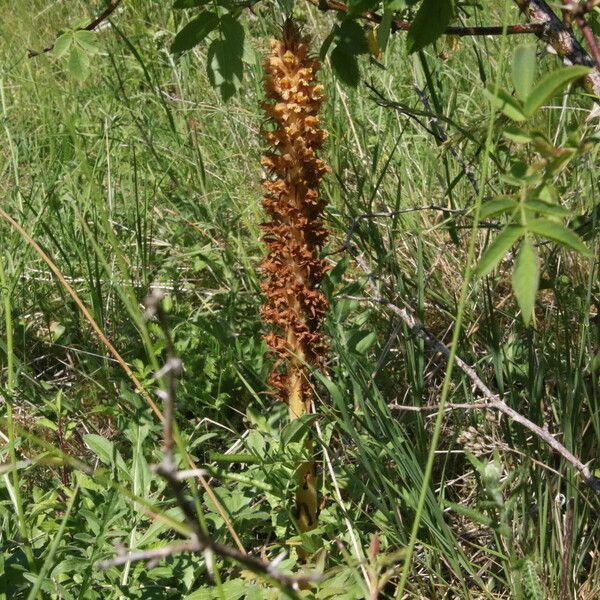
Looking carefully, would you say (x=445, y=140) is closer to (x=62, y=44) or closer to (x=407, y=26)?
(x=407, y=26)

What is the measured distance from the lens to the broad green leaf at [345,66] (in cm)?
141

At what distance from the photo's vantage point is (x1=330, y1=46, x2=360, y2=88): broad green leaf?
141cm

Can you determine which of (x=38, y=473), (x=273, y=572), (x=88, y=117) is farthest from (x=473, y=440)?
(x=88, y=117)

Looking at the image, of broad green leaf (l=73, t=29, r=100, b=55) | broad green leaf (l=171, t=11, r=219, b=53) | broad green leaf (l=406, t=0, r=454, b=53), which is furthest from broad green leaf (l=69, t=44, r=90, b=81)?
broad green leaf (l=406, t=0, r=454, b=53)

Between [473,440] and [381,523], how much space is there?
0.85 feet

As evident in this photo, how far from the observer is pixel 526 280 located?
2.84 feet

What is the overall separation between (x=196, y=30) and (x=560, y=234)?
0.75 meters

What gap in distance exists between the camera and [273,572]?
1.96 feet

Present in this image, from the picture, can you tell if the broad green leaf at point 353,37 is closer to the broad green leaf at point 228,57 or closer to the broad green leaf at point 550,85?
the broad green leaf at point 228,57

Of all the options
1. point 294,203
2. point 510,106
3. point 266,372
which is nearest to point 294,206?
point 294,203

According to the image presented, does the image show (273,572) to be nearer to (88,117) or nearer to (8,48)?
(88,117)

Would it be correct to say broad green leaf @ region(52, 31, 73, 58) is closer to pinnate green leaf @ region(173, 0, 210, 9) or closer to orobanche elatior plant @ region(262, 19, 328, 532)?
pinnate green leaf @ region(173, 0, 210, 9)

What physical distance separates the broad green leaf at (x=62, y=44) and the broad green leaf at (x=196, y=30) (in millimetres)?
185

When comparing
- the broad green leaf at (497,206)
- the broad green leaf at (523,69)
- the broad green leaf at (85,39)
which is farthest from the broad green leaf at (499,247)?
the broad green leaf at (85,39)
